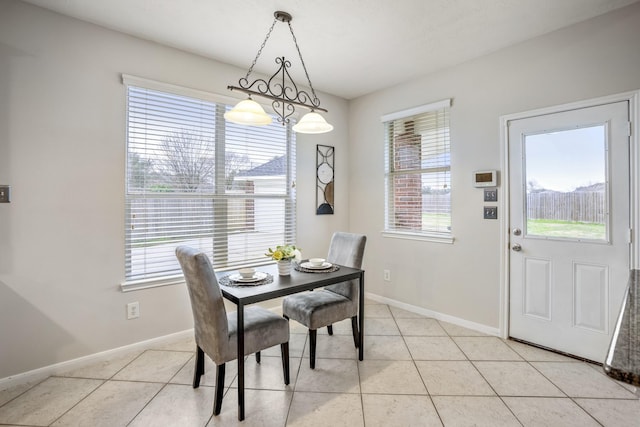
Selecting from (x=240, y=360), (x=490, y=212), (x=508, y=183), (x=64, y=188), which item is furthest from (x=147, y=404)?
(x=508, y=183)

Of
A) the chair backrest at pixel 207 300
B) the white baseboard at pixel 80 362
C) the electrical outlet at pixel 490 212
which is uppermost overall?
the electrical outlet at pixel 490 212

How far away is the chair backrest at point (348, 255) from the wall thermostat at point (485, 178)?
1265 millimetres

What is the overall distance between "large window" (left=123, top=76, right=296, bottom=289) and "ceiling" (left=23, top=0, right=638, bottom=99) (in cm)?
48

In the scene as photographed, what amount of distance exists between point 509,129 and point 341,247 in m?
1.88

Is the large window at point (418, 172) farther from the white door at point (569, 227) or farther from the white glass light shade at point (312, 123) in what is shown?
the white glass light shade at point (312, 123)

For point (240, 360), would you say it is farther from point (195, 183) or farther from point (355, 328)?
point (195, 183)

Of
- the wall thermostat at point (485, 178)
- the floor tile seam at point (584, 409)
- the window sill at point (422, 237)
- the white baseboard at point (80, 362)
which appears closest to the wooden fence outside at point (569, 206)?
the wall thermostat at point (485, 178)

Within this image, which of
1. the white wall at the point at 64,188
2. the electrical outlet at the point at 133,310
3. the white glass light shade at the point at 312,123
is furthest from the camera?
the electrical outlet at the point at 133,310

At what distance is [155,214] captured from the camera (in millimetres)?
2787

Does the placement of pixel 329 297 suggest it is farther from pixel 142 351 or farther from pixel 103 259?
pixel 103 259

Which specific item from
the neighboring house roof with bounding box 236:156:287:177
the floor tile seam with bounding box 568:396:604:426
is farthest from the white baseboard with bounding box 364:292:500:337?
the neighboring house roof with bounding box 236:156:287:177

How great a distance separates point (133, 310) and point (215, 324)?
1296mm

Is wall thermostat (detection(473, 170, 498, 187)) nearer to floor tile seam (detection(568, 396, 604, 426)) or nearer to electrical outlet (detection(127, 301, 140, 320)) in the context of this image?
floor tile seam (detection(568, 396, 604, 426))

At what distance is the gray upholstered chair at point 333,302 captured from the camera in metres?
2.43
